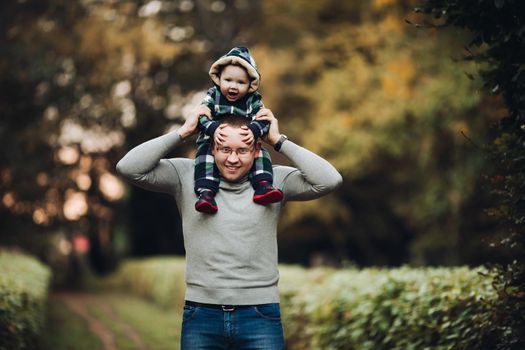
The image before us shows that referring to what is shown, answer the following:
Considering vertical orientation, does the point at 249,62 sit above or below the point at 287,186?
above

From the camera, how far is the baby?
3598 mm

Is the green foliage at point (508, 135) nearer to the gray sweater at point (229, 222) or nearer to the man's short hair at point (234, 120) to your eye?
the gray sweater at point (229, 222)

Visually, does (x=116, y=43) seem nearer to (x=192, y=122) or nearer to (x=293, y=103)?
(x=293, y=103)

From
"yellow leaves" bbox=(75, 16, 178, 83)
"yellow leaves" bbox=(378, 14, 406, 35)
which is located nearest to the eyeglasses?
"yellow leaves" bbox=(378, 14, 406, 35)

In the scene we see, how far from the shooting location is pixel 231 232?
3518 millimetres

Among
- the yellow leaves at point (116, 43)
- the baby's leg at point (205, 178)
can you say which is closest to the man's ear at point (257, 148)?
the baby's leg at point (205, 178)

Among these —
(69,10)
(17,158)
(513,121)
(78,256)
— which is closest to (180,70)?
(69,10)

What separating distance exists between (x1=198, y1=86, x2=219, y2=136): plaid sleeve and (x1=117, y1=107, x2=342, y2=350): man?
0.12 feet

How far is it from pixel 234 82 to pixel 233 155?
1.33ft

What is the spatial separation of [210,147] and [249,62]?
0.49 meters

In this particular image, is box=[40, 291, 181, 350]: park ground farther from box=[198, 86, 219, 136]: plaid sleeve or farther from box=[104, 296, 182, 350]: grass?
box=[198, 86, 219, 136]: plaid sleeve

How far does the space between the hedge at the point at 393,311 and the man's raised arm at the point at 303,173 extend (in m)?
1.27

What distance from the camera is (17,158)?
1441 centimetres

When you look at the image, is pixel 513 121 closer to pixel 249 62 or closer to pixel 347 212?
pixel 249 62
